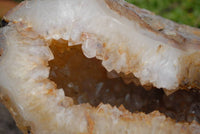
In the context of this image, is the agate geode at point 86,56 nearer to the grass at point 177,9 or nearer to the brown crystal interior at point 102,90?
the brown crystal interior at point 102,90

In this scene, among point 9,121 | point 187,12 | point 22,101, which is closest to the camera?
point 22,101

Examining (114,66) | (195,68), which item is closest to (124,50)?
(114,66)

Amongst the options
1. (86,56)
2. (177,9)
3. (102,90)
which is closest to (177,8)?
(177,9)

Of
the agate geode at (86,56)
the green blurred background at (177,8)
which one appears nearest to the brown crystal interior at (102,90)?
the agate geode at (86,56)

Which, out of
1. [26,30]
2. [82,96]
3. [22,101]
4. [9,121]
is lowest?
[9,121]

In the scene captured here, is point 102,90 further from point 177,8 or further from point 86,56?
point 177,8

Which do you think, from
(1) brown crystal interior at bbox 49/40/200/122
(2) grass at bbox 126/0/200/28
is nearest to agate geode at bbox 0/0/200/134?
(1) brown crystal interior at bbox 49/40/200/122

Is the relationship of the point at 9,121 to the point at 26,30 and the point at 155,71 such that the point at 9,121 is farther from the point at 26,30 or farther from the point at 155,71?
the point at 155,71
